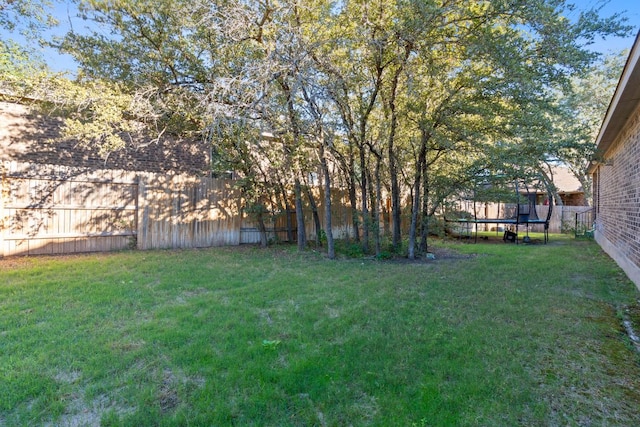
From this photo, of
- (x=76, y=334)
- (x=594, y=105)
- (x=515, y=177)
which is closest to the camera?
(x=76, y=334)

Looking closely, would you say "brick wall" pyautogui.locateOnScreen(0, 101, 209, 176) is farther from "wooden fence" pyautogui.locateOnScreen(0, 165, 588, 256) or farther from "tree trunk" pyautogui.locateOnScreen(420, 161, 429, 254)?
"tree trunk" pyautogui.locateOnScreen(420, 161, 429, 254)

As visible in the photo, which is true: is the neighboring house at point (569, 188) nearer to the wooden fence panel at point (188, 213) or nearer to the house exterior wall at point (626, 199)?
the house exterior wall at point (626, 199)

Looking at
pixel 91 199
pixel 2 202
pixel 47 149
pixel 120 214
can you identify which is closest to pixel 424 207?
pixel 120 214

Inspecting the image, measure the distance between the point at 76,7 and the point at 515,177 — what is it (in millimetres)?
9650

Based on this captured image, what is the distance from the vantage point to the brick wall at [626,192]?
16.6 feet

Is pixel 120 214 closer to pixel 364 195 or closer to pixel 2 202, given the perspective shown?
pixel 2 202

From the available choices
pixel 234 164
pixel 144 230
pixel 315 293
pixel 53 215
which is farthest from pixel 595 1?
pixel 53 215

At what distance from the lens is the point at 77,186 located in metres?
6.80

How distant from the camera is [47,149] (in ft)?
27.2

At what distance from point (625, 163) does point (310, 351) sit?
6848 mm

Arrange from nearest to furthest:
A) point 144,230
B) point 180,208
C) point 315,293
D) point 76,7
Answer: point 315,293
point 76,7
point 144,230
point 180,208

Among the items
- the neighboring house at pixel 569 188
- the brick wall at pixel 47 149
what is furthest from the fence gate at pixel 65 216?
the neighboring house at pixel 569 188

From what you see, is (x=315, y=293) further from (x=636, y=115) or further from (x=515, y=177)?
(x=636, y=115)

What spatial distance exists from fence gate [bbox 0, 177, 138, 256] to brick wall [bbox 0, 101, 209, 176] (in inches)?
26.0
